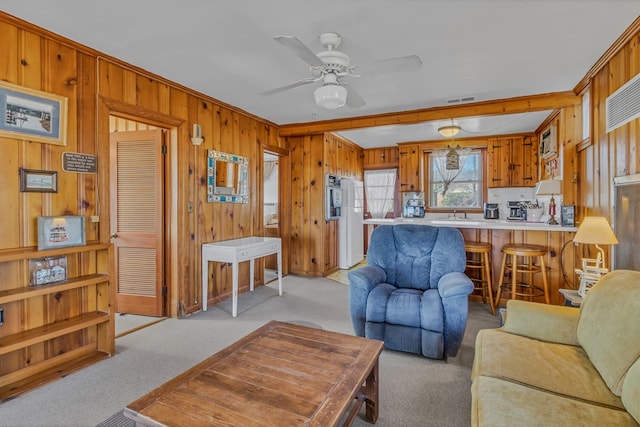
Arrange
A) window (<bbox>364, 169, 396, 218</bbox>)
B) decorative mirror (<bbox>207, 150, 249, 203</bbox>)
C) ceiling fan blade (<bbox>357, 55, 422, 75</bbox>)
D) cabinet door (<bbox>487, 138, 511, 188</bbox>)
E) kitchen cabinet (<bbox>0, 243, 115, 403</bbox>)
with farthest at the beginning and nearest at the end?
window (<bbox>364, 169, 396, 218</bbox>), cabinet door (<bbox>487, 138, 511, 188</bbox>), decorative mirror (<bbox>207, 150, 249, 203</bbox>), kitchen cabinet (<bbox>0, 243, 115, 403</bbox>), ceiling fan blade (<bbox>357, 55, 422, 75</bbox>)

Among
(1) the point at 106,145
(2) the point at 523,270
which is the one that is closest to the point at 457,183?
(2) the point at 523,270

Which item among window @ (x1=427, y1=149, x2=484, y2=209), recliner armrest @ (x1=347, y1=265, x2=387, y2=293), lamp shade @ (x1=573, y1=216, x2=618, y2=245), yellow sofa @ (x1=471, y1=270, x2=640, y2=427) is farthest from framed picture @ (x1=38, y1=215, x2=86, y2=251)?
window @ (x1=427, y1=149, x2=484, y2=209)

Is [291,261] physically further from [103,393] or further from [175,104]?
[103,393]

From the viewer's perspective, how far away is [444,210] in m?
6.57

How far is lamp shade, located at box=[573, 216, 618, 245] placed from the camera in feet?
7.52

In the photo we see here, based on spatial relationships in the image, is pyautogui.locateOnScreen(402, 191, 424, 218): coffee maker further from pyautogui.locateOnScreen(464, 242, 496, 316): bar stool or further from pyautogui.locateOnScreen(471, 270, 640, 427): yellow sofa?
pyautogui.locateOnScreen(471, 270, 640, 427): yellow sofa

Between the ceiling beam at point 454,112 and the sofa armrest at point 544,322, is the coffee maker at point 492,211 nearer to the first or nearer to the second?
the ceiling beam at point 454,112

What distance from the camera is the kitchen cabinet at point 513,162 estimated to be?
19.4 feet

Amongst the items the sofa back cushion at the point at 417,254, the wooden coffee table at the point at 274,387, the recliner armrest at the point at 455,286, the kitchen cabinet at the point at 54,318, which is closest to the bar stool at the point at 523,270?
the sofa back cushion at the point at 417,254

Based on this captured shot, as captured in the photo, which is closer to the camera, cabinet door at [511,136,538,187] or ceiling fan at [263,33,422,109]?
ceiling fan at [263,33,422,109]

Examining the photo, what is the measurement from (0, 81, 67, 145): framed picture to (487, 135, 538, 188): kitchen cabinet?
6.47 metres

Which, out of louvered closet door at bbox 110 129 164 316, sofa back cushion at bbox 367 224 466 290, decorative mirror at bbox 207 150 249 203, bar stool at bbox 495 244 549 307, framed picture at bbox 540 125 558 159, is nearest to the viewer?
sofa back cushion at bbox 367 224 466 290

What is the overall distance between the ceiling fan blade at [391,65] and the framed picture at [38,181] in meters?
2.38

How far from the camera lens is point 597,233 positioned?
2332 millimetres
